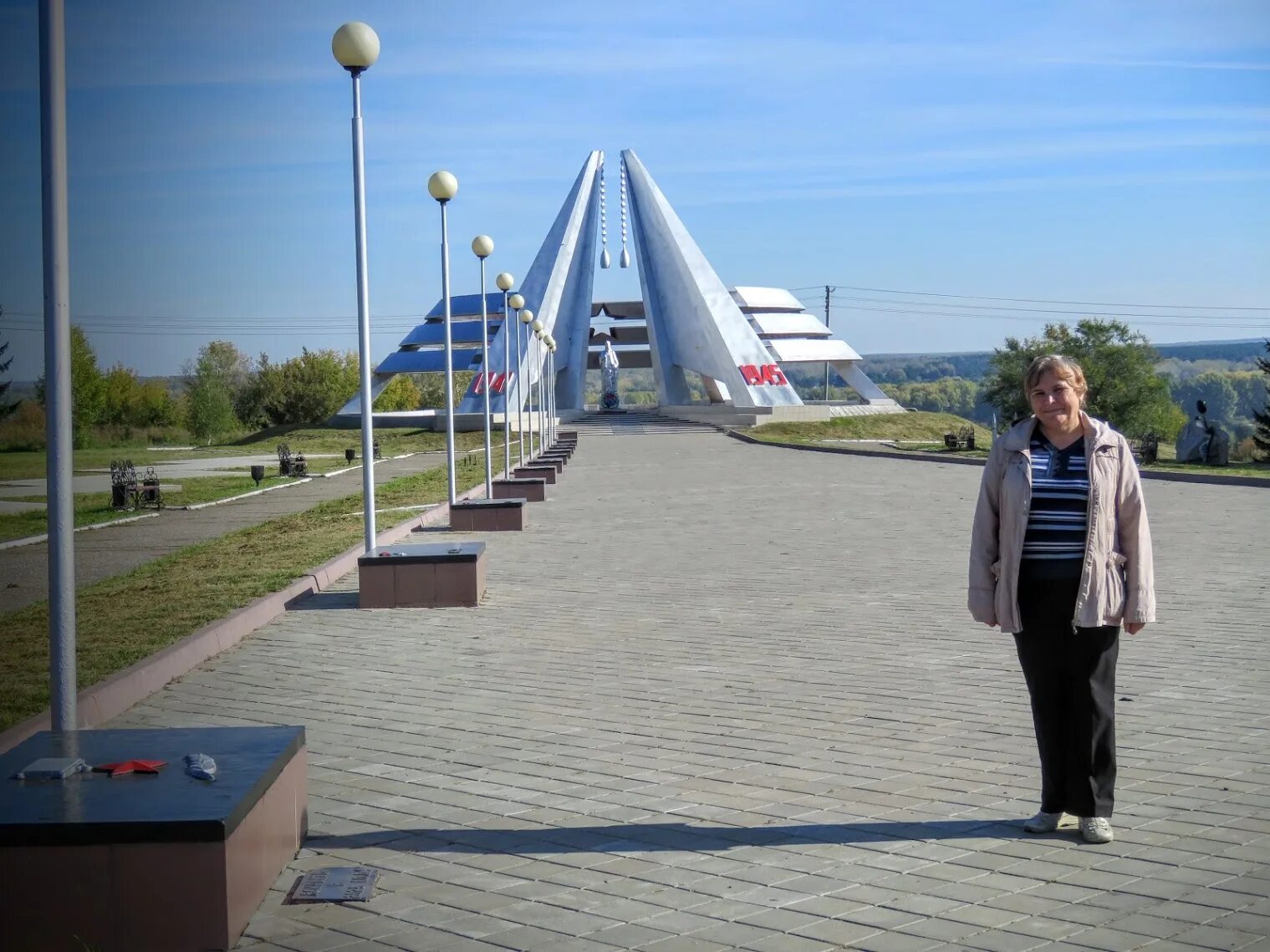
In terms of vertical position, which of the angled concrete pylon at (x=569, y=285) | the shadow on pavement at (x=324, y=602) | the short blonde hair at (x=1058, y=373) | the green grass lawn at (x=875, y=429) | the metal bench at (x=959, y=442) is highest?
the angled concrete pylon at (x=569, y=285)

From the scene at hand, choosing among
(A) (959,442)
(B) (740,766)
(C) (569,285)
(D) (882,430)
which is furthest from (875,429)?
(B) (740,766)

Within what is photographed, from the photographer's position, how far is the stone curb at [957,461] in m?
20.1

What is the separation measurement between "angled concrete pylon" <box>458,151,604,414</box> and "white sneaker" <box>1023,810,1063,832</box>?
53.2m

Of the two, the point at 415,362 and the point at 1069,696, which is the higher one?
the point at 415,362

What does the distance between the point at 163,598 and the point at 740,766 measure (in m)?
5.57

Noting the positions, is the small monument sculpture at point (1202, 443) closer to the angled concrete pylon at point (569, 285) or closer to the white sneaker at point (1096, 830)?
the white sneaker at point (1096, 830)

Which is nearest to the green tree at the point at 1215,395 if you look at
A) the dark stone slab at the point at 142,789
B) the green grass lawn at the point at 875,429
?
the green grass lawn at the point at 875,429

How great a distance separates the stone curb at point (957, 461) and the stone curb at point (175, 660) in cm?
1070

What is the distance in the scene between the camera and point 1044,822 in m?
4.09

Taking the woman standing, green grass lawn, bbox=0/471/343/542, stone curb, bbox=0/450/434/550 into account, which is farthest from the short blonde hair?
stone curb, bbox=0/450/434/550

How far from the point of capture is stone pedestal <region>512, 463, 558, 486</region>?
21.3m

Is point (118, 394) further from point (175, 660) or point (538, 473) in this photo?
point (538, 473)

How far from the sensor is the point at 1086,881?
3668 mm

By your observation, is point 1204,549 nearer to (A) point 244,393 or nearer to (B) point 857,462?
(B) point 857,462
